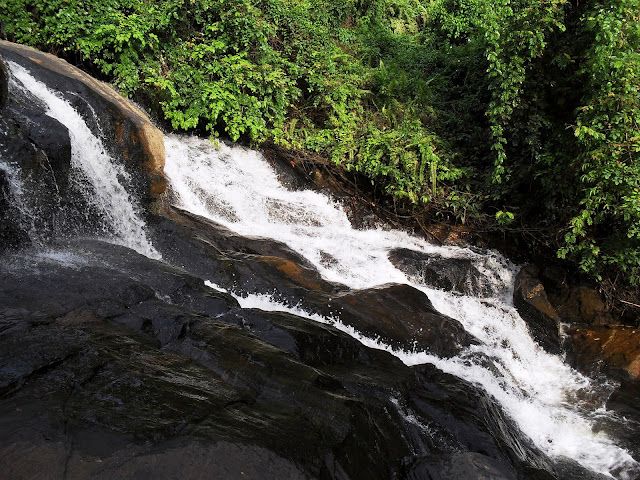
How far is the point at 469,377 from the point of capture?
240 inches

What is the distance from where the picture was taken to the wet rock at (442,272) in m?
8.63

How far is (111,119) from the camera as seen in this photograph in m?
7.89

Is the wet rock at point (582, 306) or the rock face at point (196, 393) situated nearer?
the rock face at point (196, 393)

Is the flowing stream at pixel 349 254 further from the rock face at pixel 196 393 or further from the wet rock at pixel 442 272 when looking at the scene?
the rock face at pixel 196 393

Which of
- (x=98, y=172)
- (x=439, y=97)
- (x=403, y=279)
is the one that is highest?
(x=439, y=97)

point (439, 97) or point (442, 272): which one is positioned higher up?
point (439, 97)

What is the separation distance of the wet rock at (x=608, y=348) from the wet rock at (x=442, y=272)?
5.33 ft

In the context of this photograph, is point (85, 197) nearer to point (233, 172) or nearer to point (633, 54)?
point (233, 172)

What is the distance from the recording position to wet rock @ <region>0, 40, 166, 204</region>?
25.6 feet

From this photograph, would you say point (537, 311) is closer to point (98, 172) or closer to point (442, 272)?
point (442, 272)

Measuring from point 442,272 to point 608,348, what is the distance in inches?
105

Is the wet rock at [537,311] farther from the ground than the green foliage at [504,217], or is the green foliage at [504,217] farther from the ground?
the green foliage at [504,217]

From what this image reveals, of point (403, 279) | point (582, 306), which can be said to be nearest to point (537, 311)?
point (582, 306)

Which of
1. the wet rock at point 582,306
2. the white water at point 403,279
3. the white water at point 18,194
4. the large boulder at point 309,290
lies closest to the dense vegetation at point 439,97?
the wet rock at point 582,306
